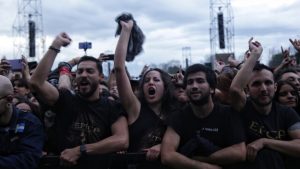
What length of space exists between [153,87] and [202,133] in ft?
3.47

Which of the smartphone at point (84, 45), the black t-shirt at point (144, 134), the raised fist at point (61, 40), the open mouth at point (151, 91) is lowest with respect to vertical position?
the black t-shirt at point (144, 134)

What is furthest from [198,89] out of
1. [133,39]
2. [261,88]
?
[133,39]

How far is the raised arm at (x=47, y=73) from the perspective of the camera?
13.4 feet

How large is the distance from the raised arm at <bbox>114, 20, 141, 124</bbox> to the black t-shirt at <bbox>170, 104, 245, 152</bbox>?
49 centimetres

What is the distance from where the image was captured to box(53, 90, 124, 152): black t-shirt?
421 centimetres

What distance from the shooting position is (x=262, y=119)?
13.8 ft

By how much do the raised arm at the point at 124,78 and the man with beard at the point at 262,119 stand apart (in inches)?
39.1

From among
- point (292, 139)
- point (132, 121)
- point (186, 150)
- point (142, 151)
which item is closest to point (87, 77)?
point (132, 121)

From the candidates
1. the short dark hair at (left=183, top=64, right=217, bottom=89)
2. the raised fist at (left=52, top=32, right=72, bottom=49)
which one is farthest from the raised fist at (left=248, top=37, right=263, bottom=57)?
the raised fist at (left=52, top=32, right=72, bottom=49)

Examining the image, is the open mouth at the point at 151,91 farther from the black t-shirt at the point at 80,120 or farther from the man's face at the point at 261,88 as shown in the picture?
the man's face at the point at 261,88

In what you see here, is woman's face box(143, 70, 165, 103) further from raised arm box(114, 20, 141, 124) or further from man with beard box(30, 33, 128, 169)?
man with beard box(30, 33, 128, 169)

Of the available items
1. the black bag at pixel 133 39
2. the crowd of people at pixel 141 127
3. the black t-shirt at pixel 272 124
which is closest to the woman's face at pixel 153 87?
the crowd of people at pixel 141 127

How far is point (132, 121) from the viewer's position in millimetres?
4492

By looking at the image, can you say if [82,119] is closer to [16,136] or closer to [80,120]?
[80,120]
